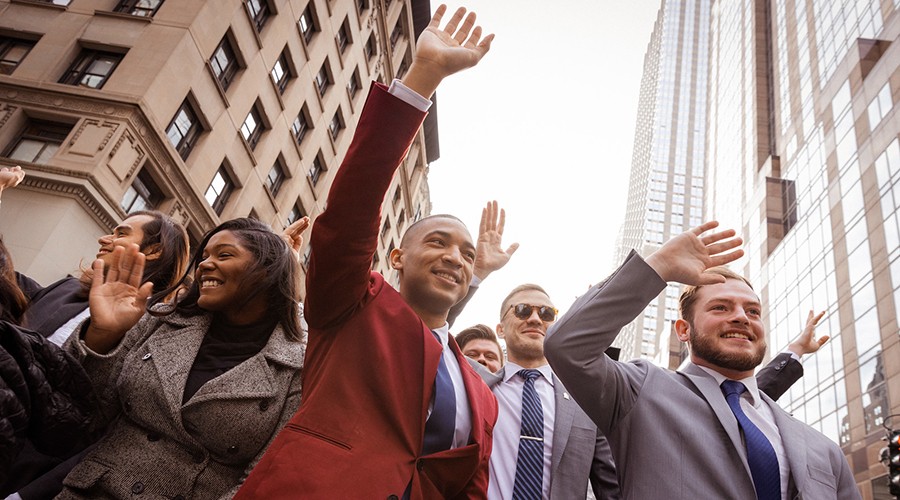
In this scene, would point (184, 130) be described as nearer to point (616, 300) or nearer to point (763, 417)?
point (616, 300)

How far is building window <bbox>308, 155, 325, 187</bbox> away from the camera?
951 inches

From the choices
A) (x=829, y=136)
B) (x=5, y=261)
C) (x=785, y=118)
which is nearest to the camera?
(x=5, y=261)

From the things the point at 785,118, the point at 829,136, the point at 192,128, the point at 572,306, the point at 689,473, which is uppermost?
the point at 785,118

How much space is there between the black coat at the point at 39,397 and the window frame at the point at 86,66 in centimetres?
1487

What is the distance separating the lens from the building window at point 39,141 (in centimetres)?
1367

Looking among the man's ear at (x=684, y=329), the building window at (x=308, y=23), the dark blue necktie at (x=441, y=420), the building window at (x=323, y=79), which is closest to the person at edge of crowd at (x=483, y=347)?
the man's ear at (x=684, y=329)

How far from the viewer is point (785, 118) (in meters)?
38.2

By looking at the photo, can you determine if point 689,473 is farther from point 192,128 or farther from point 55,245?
point 192,128

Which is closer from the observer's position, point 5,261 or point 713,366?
point 5,261

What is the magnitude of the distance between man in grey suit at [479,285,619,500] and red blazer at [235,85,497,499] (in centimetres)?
123

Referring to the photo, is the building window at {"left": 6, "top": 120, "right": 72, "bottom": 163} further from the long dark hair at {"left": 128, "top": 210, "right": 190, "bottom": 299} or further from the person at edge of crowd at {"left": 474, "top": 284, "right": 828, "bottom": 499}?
the person at edge of crowd at {"left": 474, "top": 284, "right": 828, "bottom": 499}

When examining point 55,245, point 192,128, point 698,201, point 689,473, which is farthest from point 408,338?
point 698,201

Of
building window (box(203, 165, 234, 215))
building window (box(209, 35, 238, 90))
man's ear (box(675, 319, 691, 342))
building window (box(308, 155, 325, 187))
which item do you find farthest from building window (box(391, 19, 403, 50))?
man's ear (box(675, 319, 691, 342))

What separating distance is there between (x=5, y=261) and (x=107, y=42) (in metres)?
15.3
